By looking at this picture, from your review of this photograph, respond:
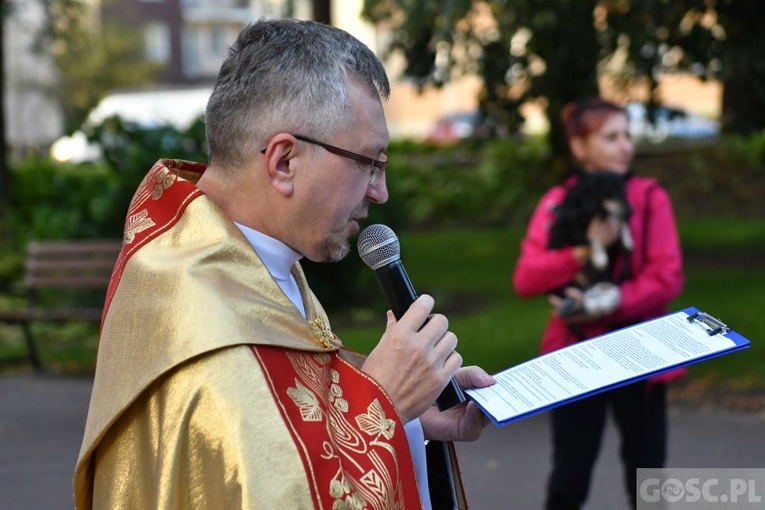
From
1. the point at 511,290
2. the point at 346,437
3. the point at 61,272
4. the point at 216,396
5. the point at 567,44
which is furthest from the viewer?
the point at 511,290

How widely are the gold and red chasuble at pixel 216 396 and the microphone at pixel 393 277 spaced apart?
0.21 meters

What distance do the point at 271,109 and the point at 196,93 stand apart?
28020 mm

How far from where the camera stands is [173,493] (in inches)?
70.7

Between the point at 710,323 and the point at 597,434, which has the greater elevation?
the point at 710,323

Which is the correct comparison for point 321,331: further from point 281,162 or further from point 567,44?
point 567,44

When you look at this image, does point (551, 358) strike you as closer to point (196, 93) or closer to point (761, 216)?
point (761, 216)

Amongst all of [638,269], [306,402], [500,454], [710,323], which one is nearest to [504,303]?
[500,454]

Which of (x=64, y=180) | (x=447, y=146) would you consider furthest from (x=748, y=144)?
(x=64, y=180)

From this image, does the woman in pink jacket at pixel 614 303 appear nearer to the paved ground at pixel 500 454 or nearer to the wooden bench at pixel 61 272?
the paved ground at pixel 500 454

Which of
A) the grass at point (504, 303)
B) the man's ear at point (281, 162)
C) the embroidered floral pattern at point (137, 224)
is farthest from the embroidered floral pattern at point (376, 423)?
the grass at point (504, 303)

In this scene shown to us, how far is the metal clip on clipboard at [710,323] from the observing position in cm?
228

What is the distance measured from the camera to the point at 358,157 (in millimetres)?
2057

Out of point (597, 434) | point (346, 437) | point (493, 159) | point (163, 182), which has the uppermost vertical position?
point (163, 182)

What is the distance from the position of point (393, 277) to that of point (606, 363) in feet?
1.68
